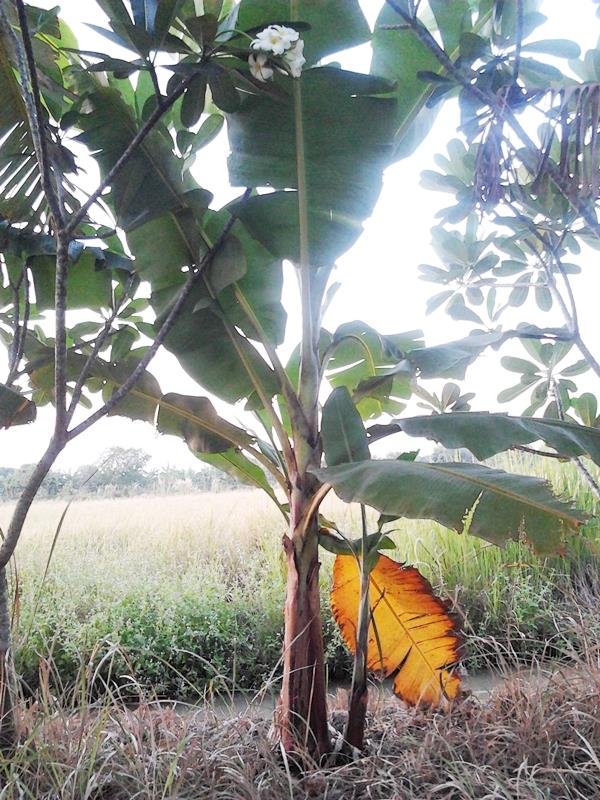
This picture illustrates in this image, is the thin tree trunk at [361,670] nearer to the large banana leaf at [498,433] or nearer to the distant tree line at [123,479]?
the large banana leaf at [498,433]

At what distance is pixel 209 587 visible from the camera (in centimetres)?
240

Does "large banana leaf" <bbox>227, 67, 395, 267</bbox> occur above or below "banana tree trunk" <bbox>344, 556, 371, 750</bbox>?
above

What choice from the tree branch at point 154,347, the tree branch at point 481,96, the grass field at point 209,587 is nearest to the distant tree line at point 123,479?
the grass field at point 209,587

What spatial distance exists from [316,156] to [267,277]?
0.32 meters

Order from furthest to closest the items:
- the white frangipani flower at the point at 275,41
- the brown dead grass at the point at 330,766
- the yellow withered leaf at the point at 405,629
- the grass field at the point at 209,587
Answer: the grass field at the point at 209,587
the yellow withered leaf at the point at 405,629
the brown dead grass at the point at 330,766
the white frangipani flower at the point at 275,41

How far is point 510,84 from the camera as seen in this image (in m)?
1.12

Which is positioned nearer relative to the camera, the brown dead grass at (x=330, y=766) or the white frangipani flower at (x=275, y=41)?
the white frangipani flower at (x=275, y=41)

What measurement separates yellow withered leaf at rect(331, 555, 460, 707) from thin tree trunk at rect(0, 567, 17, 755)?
82 cm

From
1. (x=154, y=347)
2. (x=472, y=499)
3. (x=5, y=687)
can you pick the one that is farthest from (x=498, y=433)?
(x=5, y=687)

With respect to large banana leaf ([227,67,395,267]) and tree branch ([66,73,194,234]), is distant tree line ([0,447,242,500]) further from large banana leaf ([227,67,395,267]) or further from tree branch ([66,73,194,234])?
tree branch ([66,73,194,234])

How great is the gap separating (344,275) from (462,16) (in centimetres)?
71

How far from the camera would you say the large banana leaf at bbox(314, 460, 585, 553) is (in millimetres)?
1058

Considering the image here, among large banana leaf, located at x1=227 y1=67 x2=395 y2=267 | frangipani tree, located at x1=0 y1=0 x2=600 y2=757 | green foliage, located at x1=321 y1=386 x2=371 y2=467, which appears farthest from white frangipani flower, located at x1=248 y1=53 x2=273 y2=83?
green foliage, located at x1=321 y1=386 x2=371 y2=467

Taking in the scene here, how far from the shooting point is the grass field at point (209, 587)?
206 centimetres
